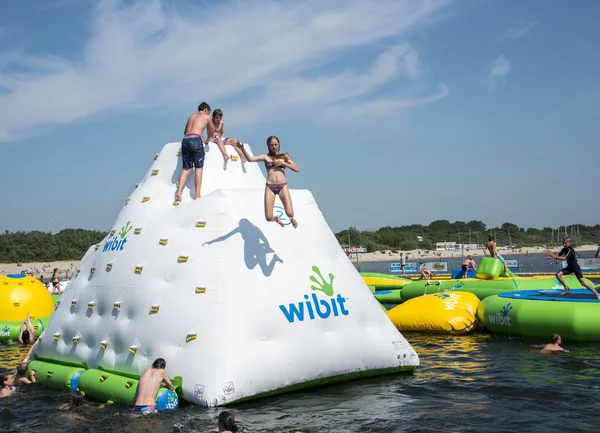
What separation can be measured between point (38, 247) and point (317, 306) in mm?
67195

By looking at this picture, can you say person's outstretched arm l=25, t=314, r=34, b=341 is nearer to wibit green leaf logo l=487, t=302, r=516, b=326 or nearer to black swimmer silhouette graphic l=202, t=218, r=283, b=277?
black swimmer silhouette graphic l=202, t=218, r=283, b=277

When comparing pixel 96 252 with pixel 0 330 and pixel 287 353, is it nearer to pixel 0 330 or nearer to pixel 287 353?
pixel 287 353

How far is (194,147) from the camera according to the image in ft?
33.3

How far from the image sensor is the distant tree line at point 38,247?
6812cm

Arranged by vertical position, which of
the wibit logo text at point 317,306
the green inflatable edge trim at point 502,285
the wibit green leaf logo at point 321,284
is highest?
A: the wibit green leaf logo at point 321,284

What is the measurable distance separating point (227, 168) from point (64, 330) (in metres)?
4.04

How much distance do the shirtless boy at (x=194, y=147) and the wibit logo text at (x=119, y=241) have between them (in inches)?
42.4

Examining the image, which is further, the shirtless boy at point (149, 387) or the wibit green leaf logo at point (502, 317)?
the wibit green leaf logo at point (502, 317)

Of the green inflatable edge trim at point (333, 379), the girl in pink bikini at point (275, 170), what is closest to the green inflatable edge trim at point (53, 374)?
the green inflatable edge trim at point (333, 379)

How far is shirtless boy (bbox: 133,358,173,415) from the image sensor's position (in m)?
8.12

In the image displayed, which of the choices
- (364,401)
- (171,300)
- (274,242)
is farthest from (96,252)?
(364,401)

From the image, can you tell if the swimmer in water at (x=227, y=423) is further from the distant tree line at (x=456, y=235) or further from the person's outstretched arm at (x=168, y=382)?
the distant tree line at (x=456, y=235)

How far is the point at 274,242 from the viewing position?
952 cm

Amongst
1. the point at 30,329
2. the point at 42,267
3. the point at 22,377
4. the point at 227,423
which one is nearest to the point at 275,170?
the point at 227,423
